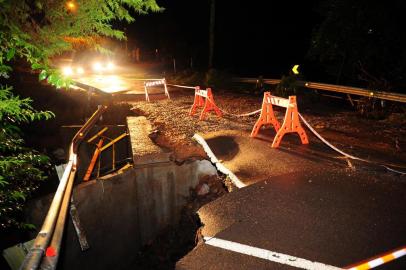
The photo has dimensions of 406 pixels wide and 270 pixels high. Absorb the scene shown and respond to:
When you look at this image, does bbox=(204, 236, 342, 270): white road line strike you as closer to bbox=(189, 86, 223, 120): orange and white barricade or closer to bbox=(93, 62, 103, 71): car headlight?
bbox=(189, 86, 223, 120): orange and white barricade

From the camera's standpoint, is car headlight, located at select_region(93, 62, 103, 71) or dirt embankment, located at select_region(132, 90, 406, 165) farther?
car headlight, located at select_region(93, 62, 103, 71)

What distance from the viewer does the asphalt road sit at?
3.43 metres

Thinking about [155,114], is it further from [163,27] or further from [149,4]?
[163,27]

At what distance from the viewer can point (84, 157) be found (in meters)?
10.3

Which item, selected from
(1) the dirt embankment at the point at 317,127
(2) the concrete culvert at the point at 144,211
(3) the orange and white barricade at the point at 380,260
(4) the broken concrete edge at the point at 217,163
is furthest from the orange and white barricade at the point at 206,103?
(3) the orange and white barricade at the point at 380,260

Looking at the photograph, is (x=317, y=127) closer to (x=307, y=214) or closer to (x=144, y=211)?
(x=307, y=214)

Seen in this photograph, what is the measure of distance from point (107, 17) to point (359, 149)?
242 inches

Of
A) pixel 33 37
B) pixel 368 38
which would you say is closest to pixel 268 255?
pixel 33 37

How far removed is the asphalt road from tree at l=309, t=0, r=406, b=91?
24.6 feet

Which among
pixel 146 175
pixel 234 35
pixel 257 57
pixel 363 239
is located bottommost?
pixel 146 175

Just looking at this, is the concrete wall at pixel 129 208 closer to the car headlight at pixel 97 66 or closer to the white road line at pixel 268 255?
the white road line at pixel 268 255

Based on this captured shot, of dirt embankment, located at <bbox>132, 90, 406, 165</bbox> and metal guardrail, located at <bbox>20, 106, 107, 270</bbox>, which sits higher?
metal guardrail, located at <bbox>20, 106, 107, 270</bbox>

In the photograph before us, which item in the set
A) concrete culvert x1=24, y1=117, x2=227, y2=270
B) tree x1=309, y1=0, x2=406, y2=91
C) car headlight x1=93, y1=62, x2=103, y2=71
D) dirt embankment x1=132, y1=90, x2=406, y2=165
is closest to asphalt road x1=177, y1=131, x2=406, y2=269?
concrete culvert x1=24, y1=117, x2=227, y2=270

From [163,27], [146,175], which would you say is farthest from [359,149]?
[163,27]
